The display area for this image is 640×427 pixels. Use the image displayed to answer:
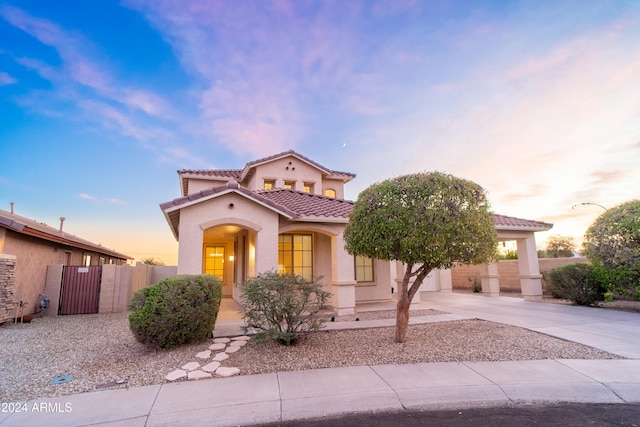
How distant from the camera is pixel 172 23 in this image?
10273 millimetres

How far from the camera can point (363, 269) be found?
13.4 m

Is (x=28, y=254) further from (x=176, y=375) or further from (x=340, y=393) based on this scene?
(x=340, y=393)

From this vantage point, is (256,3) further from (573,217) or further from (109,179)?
(573,217)

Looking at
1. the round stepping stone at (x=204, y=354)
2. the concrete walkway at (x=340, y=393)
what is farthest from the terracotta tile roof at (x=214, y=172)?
the concrete walkway at (x=340, y=393)

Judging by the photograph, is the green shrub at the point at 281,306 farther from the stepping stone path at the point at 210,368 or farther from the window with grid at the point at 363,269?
the window with grid at the point at 363,269

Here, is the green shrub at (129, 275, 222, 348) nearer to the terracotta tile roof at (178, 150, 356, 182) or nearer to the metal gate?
the metal gate

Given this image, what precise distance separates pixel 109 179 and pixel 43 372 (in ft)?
47.4

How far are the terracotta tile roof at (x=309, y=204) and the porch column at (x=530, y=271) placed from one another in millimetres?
9115

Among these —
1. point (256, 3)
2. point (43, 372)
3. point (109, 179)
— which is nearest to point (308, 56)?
point (256, 3)

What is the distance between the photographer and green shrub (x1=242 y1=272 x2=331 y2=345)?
6426 mm

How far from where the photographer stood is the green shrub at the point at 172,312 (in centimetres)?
616

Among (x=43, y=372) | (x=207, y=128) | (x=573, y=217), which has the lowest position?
(x=43, y=372)

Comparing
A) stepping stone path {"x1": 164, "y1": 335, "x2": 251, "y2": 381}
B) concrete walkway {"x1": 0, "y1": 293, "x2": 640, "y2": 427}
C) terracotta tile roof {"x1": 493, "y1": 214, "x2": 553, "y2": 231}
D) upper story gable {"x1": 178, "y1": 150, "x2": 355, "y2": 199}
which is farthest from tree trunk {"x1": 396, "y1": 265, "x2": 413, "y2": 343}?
upper story gable {"x1": 178, "y1": 150, "x2": 355, "y2": 199}

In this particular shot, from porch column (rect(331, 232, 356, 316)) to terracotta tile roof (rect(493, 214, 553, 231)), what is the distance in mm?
7454
